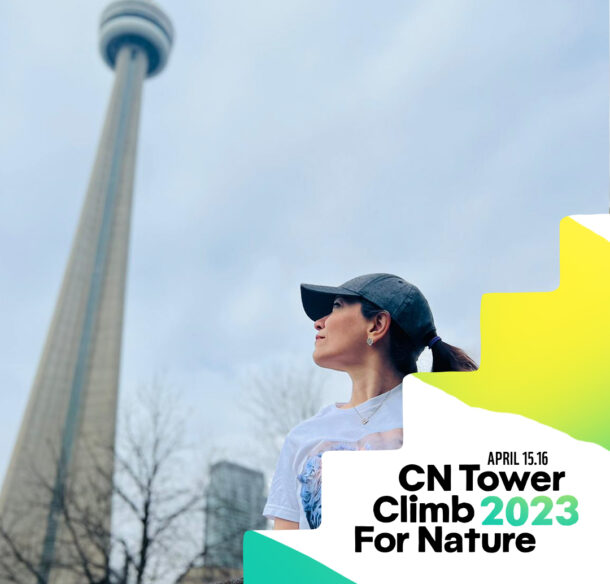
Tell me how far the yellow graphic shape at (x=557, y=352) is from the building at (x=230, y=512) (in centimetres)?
978

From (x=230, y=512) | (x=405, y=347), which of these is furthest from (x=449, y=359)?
(x=230, y=512)

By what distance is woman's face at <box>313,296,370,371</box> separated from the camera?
2.31 meters

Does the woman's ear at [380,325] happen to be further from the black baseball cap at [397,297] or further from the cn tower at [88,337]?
the cn tower at [88,337]

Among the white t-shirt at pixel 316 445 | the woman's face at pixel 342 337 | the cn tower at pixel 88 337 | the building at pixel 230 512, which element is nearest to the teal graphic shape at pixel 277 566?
the white t-shirt at pixel 316 445

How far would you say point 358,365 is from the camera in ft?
7.61

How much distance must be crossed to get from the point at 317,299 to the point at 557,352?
2.64 ft

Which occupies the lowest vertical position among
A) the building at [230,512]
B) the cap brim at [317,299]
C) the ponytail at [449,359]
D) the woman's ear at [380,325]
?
the ponytail at [449,359]

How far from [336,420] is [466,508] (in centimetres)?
51

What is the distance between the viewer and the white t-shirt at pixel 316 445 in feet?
6.92

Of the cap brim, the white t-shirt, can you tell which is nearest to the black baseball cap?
the cap brim

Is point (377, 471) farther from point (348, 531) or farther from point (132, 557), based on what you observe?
point (132, 557)

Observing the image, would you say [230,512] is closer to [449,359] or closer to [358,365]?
[358,365]

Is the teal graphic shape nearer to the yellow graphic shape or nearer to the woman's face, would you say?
the yellow graphic shape

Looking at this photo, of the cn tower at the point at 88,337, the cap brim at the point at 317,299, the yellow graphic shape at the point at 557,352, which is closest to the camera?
the yellow graphic shape at the point at 557,352
